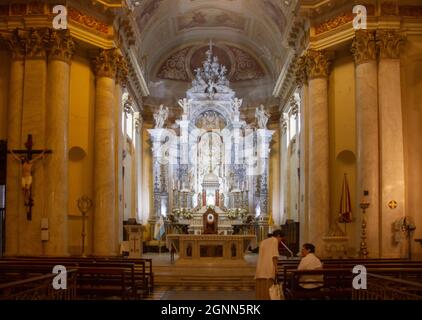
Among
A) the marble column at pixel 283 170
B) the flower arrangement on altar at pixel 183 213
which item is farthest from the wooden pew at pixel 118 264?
the marble column at pixel 283 170

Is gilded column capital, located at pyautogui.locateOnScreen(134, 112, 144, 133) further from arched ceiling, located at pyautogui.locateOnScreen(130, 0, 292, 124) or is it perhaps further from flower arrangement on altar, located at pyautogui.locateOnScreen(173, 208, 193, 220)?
flower arrangement on altar, located at pyautogui.locateOnScreen(173, 208, 193, 220)

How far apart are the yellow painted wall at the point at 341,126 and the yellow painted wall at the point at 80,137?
8.18m

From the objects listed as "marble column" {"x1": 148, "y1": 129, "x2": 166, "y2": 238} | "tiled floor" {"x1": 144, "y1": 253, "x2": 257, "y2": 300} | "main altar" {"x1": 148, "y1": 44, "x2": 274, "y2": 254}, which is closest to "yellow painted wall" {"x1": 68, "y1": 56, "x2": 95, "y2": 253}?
"tiled floor" {"x1": 144, "y1": 253, "x2": 257, "y2": 300}

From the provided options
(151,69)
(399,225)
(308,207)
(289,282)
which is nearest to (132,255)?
(308,207)

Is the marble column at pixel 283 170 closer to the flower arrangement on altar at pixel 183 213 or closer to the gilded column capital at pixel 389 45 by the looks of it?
the flower arrangement on altar at pixel 183 213

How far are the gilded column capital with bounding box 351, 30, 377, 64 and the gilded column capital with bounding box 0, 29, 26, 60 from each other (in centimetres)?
1039

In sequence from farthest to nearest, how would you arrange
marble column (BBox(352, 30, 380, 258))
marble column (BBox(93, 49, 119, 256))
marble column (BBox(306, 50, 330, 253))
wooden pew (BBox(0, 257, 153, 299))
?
marble column (BBox(306, 50, 330, 253))
marble column (BBox(93, 49, 119, 256))
marble column (BBox(352, 30, 380, 258))
wooden pew (BBox(0, 257, 153, 299))

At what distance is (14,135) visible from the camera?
20.1 meters

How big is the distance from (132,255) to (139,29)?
10.8 meters

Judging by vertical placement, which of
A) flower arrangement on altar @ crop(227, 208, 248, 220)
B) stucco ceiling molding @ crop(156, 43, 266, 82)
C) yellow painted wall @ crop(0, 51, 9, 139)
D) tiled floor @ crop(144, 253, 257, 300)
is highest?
stucco ceiling molding @ crop(156, 43, 266, 82)

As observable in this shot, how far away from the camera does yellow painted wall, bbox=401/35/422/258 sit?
66.9 ft

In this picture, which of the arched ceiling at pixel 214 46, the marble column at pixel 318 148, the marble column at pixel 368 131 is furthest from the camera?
the arched ceiling at pixel 214 46

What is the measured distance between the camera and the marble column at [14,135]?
1980 centimetres

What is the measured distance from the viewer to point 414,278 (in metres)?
13.1
